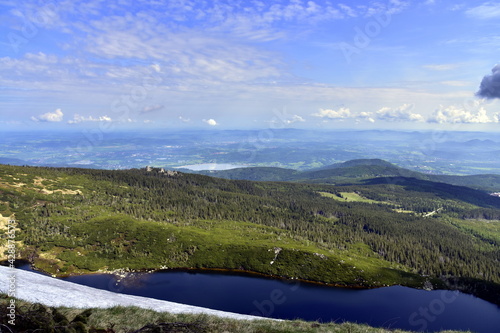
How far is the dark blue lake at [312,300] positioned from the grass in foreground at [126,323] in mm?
54632

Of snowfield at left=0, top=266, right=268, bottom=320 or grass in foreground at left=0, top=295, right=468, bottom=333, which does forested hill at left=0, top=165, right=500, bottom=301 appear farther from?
grass in foreground at left=0, top=295, right=468, bottom=333

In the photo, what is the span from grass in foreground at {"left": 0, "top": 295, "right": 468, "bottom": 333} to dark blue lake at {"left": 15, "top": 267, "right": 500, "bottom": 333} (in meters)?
54.6

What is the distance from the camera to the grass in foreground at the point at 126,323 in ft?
58.0

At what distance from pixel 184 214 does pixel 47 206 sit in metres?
79.8

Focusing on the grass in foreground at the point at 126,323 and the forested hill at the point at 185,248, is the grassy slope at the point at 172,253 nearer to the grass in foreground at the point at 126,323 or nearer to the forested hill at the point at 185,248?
the forested hill at the point at 185,248

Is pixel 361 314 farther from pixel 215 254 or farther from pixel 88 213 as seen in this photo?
pixel 88 213

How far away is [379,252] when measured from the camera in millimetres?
174000

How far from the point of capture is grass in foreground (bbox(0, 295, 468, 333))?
17.7 metres

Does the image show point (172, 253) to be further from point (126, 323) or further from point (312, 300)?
point (126, 323)

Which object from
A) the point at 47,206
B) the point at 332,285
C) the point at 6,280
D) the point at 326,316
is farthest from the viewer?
the point at 47,206

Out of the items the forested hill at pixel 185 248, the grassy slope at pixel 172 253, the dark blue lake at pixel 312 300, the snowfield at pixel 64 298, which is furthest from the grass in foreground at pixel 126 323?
the forested hill at pixel 185 248

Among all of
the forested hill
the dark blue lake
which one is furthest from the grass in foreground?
the forested hill

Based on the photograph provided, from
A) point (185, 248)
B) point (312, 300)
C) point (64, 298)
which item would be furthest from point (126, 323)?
point (185, 248)

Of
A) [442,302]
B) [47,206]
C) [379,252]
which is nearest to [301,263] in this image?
[442,302]
